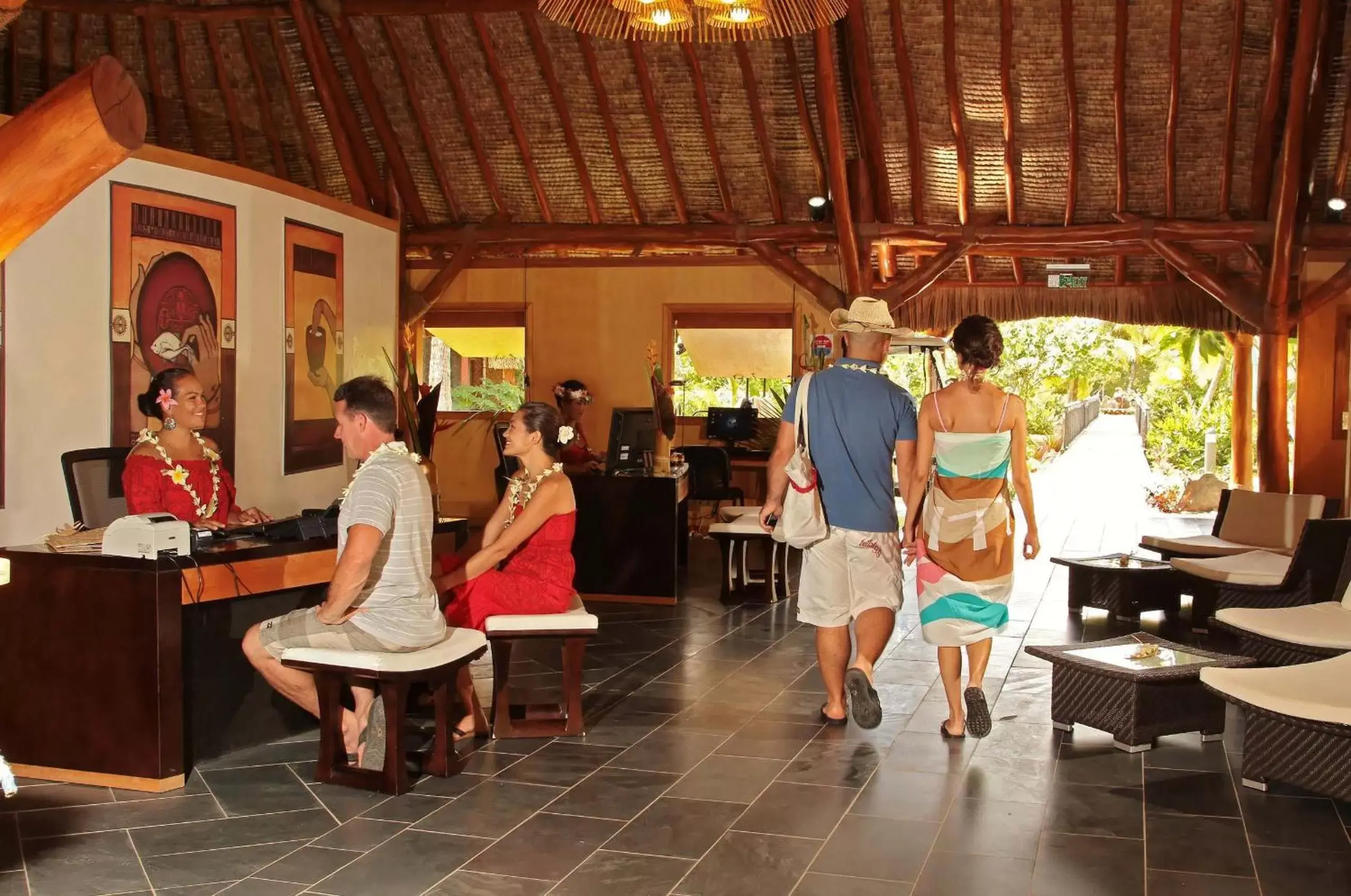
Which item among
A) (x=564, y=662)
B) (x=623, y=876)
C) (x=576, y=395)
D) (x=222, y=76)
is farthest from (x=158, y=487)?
(x=222, y=76)

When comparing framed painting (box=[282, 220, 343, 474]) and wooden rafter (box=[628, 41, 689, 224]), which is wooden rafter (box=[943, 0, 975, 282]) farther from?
framed painting (box=[282, 220, 343, 474])

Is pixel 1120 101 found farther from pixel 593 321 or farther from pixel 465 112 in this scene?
pixel 465 112

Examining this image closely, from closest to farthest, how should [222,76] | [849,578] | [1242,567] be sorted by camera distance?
[849,578] < [1242,567] < [222,76]

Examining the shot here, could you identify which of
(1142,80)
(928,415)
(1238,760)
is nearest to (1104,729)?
(1238,760)

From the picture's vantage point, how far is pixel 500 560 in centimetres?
515

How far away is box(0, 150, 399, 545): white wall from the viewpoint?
584 cm

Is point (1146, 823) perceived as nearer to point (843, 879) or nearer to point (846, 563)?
point (843, 879)

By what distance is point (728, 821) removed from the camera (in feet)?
13.3

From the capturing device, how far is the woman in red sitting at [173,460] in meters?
5.13

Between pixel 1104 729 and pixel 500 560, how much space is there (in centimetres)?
238

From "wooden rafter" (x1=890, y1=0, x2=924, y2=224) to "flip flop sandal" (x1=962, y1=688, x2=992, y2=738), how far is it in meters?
6.77

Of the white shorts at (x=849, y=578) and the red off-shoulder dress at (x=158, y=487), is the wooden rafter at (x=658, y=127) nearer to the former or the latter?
the red off-shoulder dress at (x=158, y=487)

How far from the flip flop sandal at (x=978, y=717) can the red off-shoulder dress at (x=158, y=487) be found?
304 centimetres

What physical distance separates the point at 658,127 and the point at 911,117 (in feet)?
7.08
